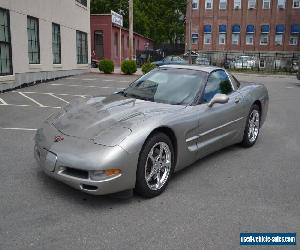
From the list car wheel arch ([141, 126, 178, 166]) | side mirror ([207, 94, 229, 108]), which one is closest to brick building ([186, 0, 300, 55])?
side mirror ([207, 94, 229, 108])

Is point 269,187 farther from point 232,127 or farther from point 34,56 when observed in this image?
point 34,56

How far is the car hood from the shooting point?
374 centimetres

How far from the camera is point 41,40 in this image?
15375mm

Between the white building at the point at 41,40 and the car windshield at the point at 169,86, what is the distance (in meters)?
8.46

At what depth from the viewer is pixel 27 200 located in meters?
3.72

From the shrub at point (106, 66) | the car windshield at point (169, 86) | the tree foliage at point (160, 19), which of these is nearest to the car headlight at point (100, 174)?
the car windshield at point (169, 86)

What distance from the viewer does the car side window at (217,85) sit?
4.96m

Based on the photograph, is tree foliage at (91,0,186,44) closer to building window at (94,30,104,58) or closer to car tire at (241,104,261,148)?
building window at (94,30,104,58)

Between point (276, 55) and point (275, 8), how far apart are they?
645cm

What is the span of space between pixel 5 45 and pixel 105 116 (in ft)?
32.9

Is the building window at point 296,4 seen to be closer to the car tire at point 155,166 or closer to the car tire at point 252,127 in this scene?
the car tire at point 252,127

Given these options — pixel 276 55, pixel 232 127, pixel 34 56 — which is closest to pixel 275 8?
pixel 276 55

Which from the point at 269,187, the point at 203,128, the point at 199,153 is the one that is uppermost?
the point at 203,128

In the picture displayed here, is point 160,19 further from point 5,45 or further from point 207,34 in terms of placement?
point 5,45
